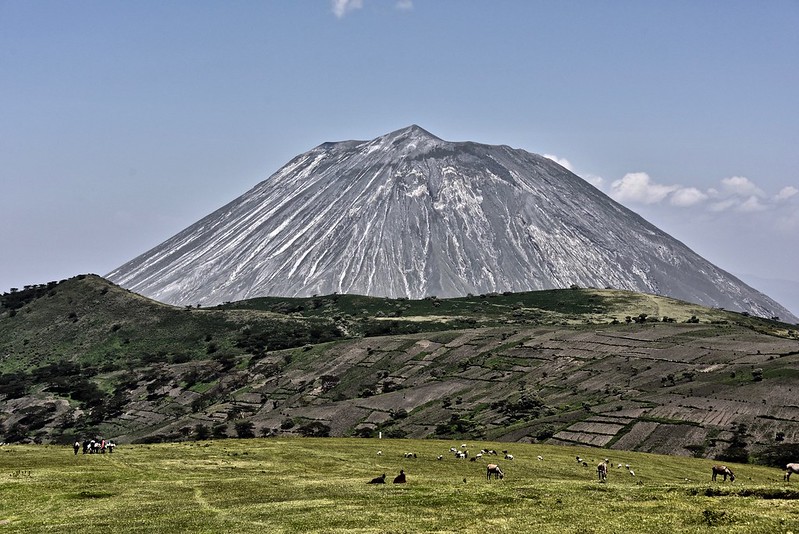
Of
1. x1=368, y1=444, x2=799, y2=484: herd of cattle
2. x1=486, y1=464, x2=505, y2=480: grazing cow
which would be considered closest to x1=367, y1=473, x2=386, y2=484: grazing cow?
x1=368, y1=444, x2=799, y2=484: herd of cattle

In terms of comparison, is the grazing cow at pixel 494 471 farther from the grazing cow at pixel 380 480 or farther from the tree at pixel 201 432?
the tree at pixel 201 432

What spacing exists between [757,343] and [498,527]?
158m

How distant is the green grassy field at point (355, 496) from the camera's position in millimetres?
38281

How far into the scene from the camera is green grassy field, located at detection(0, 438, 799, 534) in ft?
126

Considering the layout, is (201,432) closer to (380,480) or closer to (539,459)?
(539,459)

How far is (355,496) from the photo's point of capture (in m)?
51.7

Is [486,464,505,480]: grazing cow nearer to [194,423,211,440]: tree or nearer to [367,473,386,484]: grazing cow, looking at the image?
[367,473,386,484]: grazing cow

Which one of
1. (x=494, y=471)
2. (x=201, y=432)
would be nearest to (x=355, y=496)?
(x=494, y=471)

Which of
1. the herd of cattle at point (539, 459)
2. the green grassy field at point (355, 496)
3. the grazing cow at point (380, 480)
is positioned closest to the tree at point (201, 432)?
the green grassy field at point (355, 496)

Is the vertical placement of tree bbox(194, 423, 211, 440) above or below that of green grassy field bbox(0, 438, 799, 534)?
below

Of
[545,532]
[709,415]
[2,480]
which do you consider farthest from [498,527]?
[709,415]

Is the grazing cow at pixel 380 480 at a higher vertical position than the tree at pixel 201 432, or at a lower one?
higher

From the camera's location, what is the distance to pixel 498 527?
37156mm

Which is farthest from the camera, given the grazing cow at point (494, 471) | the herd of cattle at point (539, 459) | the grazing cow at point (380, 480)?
the grazing cow at point (494, 471)
